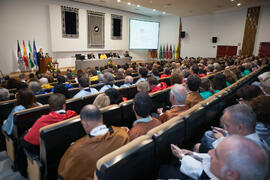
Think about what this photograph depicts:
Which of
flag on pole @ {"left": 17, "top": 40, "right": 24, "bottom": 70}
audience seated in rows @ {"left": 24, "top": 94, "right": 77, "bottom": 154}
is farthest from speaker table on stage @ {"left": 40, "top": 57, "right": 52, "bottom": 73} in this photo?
audience seated in rows @ {"left": 24, "top": 94, "right": 77, "bottom": 154}

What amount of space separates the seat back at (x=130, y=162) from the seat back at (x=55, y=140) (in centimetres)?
69

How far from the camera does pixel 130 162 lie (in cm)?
103

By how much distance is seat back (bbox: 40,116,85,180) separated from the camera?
1.45 meters

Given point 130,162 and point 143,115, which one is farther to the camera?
point 143,115

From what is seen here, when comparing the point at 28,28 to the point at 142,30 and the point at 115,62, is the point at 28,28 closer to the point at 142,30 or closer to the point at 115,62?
the point at 115,62

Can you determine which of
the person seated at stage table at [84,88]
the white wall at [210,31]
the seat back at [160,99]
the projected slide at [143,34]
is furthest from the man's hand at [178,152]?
the projected slide at [143,34]

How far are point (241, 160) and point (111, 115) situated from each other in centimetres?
139

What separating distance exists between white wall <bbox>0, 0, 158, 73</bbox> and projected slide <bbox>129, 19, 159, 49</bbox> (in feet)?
9.01

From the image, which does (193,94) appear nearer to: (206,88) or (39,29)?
(206,88)

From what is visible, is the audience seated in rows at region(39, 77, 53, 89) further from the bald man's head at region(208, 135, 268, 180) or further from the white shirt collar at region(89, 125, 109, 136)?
the bald man's head at region(208, 135, 268, 180)

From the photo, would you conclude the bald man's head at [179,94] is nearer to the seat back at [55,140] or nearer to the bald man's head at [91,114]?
the bald man's head at [91,114]

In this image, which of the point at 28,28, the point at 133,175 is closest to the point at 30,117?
the point at 133,175

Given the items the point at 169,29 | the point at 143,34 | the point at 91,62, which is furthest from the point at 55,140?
the point at 169,29

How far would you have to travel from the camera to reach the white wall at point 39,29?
8445mm
